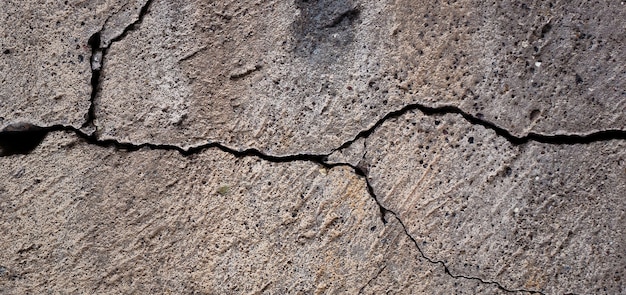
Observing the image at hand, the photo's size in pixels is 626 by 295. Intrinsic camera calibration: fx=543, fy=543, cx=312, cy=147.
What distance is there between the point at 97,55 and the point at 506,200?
1.42 m

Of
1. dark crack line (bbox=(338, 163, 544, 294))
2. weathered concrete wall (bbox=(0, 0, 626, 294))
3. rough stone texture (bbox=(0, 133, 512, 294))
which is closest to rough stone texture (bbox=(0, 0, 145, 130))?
weathered concrete wall (bbox=(0, 0, 626, 294))

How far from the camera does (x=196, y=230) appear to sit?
1.79m

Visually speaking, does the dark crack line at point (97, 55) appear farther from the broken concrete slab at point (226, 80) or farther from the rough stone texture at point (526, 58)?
the rough stone texture at point (526, 58)

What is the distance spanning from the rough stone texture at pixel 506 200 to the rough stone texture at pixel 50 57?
97cm

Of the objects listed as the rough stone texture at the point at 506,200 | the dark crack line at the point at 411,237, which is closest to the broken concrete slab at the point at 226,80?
the dark crack line at the point at 411,237

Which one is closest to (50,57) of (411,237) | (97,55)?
(97,55)

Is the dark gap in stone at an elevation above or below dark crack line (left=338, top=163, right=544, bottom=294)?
above

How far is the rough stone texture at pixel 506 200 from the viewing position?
1.75m

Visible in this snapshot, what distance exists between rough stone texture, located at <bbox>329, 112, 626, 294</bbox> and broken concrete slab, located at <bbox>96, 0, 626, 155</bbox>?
89mm

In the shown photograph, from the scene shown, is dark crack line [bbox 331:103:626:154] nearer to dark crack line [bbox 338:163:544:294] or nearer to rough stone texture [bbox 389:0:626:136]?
rough stone texture [bbox 389:0:626:136]

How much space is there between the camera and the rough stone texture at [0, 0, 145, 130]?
1799mm

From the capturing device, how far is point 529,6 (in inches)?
69.0

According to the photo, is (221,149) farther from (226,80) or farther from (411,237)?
(411,237)

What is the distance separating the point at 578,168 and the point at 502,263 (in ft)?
1.29
